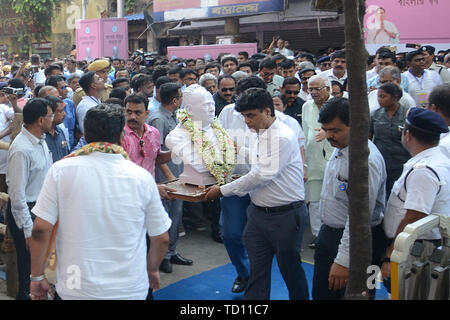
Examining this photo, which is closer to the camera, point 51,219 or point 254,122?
point 51,219

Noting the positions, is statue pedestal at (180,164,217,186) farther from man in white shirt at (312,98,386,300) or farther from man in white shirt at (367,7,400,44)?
man in white shirt at (367,7,400,44)

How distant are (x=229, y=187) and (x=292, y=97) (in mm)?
2676

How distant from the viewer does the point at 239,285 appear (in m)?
4.74

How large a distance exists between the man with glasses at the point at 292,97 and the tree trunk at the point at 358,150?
3.62m

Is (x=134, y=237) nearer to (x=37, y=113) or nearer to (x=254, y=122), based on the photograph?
(x=254, y=122)

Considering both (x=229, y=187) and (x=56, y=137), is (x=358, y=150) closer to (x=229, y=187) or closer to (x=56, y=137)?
(x=229, y=187)

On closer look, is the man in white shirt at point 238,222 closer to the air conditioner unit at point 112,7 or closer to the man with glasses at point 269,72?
the man with glasses at point 269,72

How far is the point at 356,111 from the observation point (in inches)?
97.5

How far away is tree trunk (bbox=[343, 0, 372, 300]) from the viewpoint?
2.44m

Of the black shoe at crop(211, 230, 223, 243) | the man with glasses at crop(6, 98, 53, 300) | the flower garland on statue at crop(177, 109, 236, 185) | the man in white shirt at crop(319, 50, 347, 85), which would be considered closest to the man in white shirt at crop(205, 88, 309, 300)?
the flower garland on statue at crop(177, 109, 236, 185)

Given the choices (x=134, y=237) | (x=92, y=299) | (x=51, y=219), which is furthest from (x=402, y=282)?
(x=51, y=219)

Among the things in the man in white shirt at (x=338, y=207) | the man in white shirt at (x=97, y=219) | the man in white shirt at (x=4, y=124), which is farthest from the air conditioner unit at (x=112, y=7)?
the man in white shirt at (x=97, y=219)

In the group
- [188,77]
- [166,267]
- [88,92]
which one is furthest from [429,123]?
[188,77]

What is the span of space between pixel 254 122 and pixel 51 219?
1.70 metres
